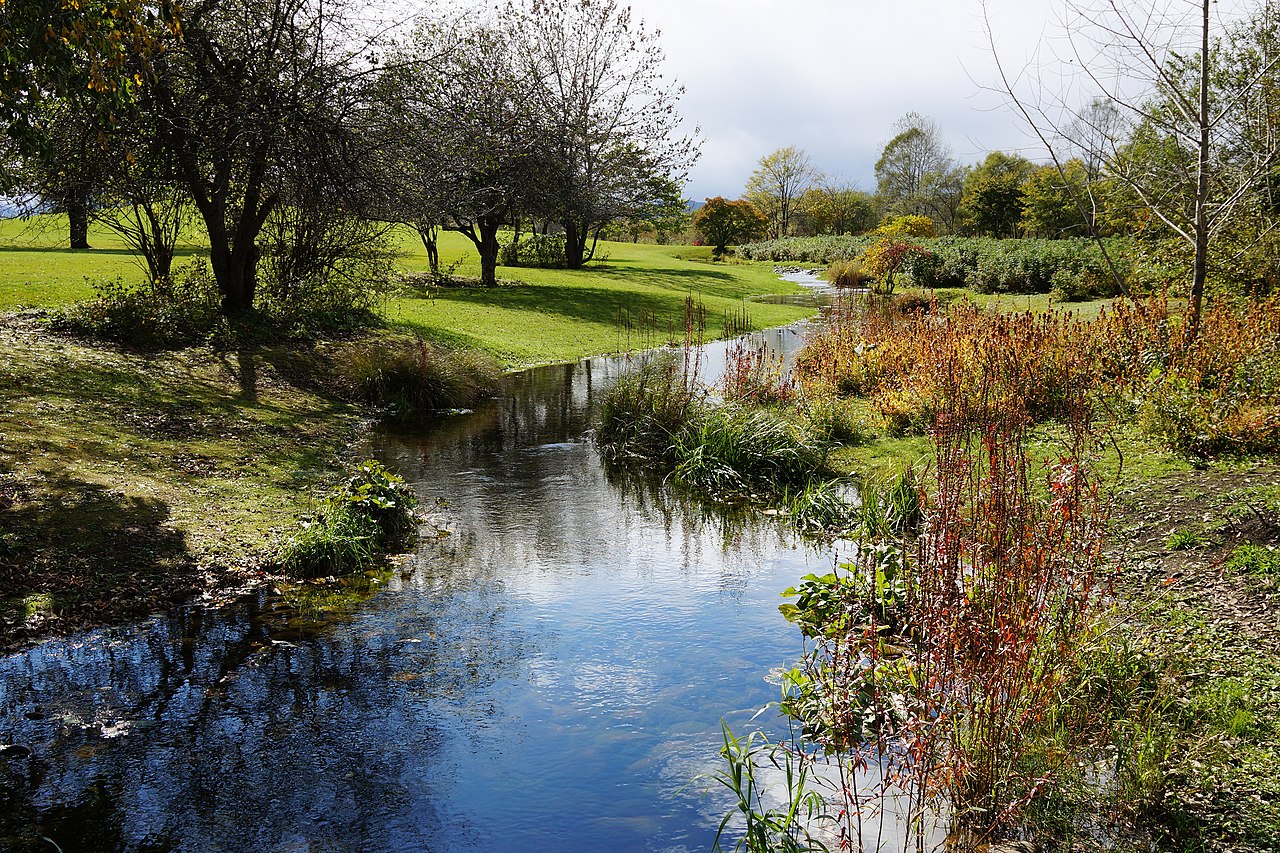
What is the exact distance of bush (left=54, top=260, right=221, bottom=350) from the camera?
1420 cm

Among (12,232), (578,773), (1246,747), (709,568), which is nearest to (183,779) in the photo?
(578,773)

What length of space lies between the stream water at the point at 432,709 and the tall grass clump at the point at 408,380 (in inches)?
244

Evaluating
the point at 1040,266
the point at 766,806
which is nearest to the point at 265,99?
the point at 766,806

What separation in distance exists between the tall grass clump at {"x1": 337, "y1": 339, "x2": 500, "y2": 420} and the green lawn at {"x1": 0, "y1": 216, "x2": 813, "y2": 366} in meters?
3.43

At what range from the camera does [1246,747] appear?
4.34m

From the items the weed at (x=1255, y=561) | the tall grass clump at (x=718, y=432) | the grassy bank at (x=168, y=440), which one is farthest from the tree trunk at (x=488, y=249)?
the weed at (x=1255, y=561)

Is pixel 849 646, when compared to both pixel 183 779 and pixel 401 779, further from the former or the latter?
pixel 183 779

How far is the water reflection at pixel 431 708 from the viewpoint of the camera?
4270 millimetres

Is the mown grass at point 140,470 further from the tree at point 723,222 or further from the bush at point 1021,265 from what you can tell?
the tree at point 723,222

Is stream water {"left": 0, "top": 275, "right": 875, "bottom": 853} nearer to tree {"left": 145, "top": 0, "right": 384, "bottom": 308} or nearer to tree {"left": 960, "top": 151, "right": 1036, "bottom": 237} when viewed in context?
tree {"left": 145, "top": 0, "right": 384, "bottom": 308}

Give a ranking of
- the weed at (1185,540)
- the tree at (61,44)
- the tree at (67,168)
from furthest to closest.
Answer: the tree at (67,168) < the tree at (61,44) < the weed at (1185,540)

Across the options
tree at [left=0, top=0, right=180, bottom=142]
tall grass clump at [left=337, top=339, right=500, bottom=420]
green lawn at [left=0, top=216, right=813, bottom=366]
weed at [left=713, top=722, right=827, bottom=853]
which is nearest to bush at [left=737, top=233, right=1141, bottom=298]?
green lawn at [left=0, top=216, right=813, bottom=366]

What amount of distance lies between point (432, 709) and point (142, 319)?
11.6 meters

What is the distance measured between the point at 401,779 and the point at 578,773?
90cm
